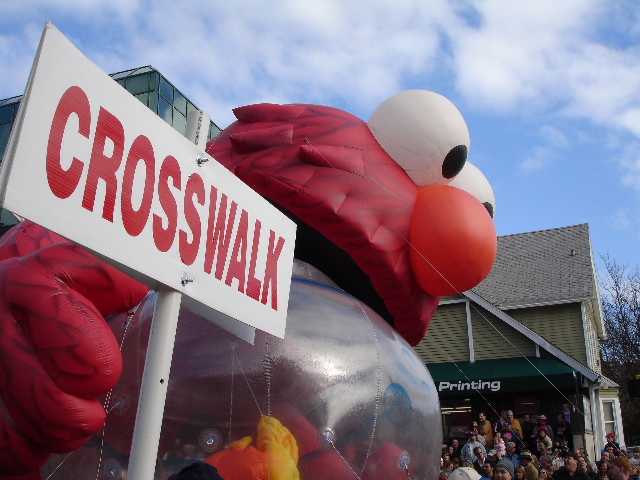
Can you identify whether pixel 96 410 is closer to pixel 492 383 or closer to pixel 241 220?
pixel 241 220

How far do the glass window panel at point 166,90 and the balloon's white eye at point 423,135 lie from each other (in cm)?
2220

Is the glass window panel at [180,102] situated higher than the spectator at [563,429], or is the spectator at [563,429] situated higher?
the glass window panel at [180,102]

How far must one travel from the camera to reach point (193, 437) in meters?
2.70

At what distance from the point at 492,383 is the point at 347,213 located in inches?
379

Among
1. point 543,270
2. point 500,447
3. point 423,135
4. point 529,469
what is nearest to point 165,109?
point 543,270

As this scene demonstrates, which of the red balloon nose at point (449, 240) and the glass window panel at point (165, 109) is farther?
the glass window panel at point (165, 109)

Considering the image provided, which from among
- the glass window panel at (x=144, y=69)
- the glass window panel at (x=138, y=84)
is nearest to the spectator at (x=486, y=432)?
the glass window panel at (x=138, y=84)

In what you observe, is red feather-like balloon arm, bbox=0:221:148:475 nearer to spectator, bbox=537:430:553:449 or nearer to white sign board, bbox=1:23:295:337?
white sign board, bbox=1:23:295:337

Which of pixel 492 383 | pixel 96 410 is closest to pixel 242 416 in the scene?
pixel 96 410

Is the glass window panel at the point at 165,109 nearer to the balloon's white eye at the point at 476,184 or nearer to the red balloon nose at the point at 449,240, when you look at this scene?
the balloon's white eye at the point at 476,184

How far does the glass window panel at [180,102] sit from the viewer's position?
25656mm

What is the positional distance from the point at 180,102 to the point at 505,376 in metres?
18.3

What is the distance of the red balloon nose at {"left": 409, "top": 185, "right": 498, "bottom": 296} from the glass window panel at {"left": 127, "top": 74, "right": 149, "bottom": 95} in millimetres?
22555

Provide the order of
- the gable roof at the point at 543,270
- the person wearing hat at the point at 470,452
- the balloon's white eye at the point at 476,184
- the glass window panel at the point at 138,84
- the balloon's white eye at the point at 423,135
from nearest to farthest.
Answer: the balloon's white eye at the point at 423,135
the balloon's white eye at the point at 476,184
the person wearing hat at the point at 470,452
the gable roof at the point at 543,270
the glass window panel at the point at 138,84
